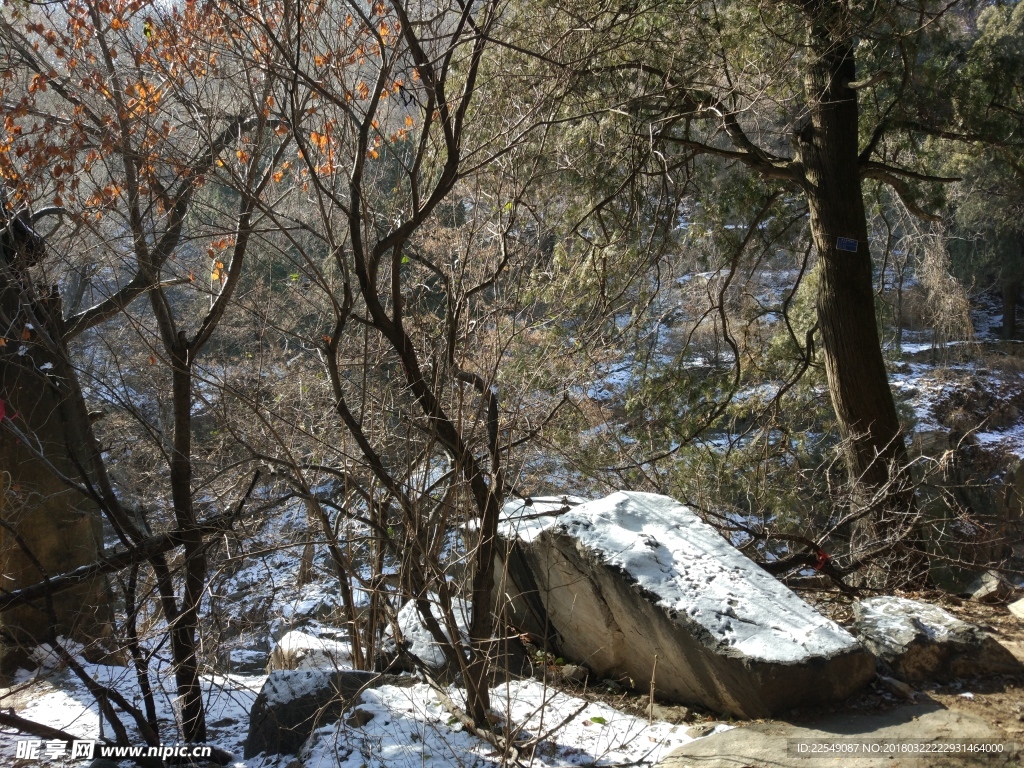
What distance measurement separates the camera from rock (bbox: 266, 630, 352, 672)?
505 cm

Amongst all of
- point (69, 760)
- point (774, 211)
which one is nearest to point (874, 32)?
point (774, 211)

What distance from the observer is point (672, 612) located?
3.58m

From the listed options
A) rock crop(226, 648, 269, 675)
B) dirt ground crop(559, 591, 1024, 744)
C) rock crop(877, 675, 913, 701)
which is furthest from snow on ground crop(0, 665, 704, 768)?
rock crop(226, 648, 269, 675)

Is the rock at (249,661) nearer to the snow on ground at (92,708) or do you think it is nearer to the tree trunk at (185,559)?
the snow on ground at (92,708)

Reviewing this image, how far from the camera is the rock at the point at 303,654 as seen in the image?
505cm

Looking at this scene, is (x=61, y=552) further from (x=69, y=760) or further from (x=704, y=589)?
(x=704, y=589)

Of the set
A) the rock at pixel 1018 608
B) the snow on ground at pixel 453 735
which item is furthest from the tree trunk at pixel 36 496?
the rock at pixel 1018 608

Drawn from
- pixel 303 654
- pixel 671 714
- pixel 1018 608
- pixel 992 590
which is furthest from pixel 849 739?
pixel 303 654

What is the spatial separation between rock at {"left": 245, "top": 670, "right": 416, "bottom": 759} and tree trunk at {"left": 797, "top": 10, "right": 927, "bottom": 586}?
4.19m

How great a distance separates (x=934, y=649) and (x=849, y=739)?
870 millimetres

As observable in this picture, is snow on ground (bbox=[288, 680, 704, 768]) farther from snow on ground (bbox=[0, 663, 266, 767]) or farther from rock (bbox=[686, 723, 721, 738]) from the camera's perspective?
snow on ground (bbox=[0, 663, 266, 767])

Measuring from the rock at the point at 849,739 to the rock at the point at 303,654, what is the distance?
2644 millimetres

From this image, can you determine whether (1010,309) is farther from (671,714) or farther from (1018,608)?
(671,714)

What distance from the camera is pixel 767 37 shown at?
20.1 feet
